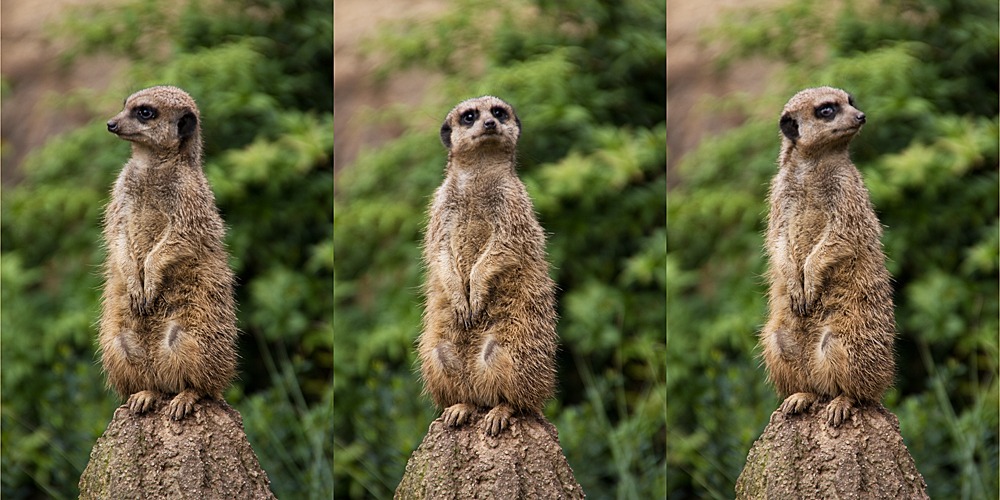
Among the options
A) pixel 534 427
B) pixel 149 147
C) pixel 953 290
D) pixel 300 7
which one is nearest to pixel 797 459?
pixel 534 427

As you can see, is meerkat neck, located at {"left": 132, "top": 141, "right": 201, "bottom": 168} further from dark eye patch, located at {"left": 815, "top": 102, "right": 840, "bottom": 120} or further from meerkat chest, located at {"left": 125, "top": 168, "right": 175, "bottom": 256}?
dark eye patch, located at {"left": 815, "top": 102, "right": 840, "bottom": 120}

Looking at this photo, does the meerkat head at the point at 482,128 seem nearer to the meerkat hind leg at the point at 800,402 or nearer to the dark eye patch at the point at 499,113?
the dark eye patch at the point at 499,113

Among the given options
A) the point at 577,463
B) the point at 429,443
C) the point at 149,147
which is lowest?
the point at 577,463

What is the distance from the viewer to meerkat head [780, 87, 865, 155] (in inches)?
163

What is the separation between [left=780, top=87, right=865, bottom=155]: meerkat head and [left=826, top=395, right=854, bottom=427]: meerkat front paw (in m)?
1.18

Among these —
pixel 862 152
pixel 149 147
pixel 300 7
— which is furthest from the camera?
pixel 862 152

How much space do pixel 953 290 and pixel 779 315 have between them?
1.95 m

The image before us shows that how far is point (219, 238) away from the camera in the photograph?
432 cm

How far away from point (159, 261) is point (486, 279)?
59.4 inches

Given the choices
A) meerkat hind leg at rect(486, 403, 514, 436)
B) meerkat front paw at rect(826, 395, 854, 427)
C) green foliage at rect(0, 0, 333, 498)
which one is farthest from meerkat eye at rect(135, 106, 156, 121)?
meerkat front paw at rect(826, 395, 854, 427)

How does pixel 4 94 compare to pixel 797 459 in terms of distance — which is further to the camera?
pixel 4 94

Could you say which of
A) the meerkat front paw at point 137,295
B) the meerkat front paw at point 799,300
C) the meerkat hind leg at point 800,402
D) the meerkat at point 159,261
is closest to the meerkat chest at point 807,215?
the meerkat front paw at point 799,300

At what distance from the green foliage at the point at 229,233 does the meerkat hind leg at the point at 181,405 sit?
1282mm

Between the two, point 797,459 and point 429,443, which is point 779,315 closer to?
point 797,459
